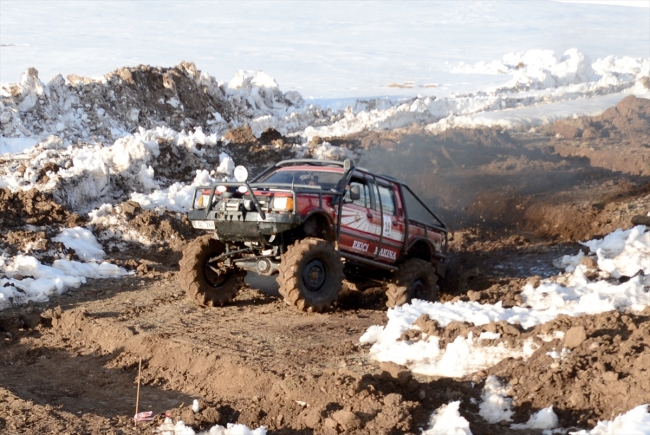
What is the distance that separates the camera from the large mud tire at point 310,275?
1035 cm

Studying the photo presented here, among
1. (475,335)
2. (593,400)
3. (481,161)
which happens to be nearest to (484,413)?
(593,400)

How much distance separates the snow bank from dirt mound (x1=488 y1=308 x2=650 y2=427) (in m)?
0.35

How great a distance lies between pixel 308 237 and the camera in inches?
430

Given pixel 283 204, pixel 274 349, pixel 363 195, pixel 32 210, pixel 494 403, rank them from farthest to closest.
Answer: pixel 32 210 → pixel 363 195 → pixel 283 204 → pixel 274 349 → pixel 494 403

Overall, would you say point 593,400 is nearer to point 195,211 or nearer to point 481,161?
point 195,211

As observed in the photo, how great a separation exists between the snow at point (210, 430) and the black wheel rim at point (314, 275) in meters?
4.17

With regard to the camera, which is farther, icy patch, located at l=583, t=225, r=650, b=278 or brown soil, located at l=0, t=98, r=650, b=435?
icy patch, located at l=583, t=225, r=650, b=278

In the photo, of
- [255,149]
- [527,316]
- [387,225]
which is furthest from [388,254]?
[255,149]

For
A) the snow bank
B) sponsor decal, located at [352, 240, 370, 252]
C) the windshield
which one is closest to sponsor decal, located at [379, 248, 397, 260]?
sponsor decal, located at [352, 240, 370, 252]

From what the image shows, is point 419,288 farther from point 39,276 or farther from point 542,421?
point 542,421

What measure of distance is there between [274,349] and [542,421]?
3153mm

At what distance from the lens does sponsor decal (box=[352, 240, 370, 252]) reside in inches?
453

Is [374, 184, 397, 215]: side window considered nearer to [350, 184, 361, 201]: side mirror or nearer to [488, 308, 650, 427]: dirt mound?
[350, 184, 361, 201]: side mirror

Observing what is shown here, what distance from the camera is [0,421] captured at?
22.0 ft
